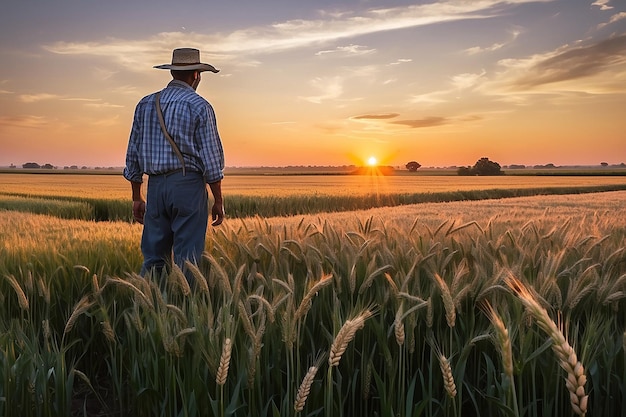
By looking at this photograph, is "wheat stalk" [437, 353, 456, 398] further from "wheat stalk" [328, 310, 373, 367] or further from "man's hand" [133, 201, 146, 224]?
"man's hand" [133, 201, 146, 224]

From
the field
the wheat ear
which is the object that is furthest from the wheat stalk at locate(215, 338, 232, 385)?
the wheat ear

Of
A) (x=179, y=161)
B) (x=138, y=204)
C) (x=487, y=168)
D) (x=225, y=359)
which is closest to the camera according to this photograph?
(x=225, y=359)

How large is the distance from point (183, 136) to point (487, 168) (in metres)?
81.5

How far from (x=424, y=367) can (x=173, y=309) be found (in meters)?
1.23

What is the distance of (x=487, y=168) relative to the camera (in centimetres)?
8150

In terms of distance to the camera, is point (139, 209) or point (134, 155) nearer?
point (134, 155)

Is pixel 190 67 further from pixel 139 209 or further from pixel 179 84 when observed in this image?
pixel 139 209

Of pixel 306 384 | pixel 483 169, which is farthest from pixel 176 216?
pixel 483 169

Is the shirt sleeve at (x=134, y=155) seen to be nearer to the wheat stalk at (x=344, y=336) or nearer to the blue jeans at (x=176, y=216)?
the blue jeans at (x=176, y=216)

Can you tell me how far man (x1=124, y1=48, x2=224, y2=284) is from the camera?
4.54 meters

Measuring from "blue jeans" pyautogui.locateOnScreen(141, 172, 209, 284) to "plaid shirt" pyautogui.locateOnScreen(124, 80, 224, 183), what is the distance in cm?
10

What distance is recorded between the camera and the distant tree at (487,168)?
80.1m

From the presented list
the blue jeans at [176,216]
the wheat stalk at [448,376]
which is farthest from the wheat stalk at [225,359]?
the blue jeans at [176,216]

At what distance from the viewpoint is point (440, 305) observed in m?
2.89
